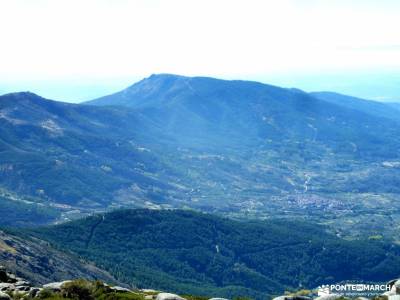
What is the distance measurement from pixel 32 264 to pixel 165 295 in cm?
14409

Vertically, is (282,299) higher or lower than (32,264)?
higher

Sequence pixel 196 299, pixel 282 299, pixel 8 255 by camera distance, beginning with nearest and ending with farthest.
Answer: pixel 282 299 < pixel 196 299 < pixel 8 255

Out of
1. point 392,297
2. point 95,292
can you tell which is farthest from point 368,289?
point 95,292

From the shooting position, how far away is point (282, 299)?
6462 cm

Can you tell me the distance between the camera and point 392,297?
5969cm

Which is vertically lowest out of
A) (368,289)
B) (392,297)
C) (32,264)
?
(32,264)

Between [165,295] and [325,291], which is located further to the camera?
[325,291]

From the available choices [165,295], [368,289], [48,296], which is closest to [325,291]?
[368,289]

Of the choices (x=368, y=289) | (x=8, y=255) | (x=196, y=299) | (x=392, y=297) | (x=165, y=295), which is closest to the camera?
(x=392, y=297)

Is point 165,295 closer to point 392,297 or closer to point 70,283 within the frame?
point 70,283

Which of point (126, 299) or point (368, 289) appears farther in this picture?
point (368, 289)

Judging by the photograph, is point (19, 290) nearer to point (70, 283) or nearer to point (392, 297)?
point (70, 283)

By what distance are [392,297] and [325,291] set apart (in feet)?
61.1

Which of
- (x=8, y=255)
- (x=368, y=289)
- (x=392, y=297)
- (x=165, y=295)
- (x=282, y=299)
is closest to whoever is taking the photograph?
(x=392, y=297)
